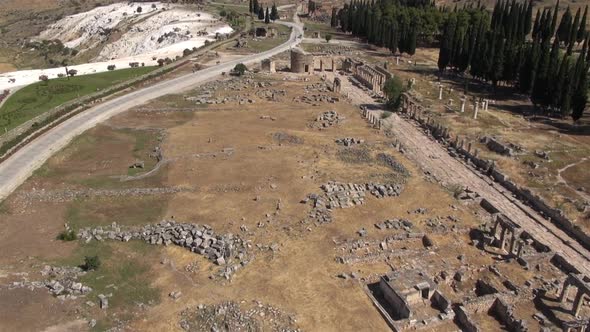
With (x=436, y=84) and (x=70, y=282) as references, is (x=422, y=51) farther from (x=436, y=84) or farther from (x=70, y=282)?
(x=70, y=282)

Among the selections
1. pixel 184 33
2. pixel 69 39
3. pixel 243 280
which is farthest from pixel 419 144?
pixel 69 39

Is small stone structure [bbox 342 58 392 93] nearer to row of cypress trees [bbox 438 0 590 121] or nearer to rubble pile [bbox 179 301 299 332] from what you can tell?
row of cypress trees [bbox 438 0 590 121]

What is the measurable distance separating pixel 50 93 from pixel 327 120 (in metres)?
41.5

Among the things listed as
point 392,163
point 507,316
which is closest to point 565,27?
point 392,163

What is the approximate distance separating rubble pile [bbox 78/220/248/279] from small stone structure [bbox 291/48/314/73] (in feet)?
186

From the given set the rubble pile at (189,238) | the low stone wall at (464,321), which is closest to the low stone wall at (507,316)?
the low stone wall at (464,321)

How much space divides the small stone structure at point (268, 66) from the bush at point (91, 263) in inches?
2429

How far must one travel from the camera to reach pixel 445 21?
108 m

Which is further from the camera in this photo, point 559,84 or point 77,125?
point 559,84

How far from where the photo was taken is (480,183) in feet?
164

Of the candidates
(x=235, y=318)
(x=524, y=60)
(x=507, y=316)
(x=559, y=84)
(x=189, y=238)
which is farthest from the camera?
(x=524, y=60)

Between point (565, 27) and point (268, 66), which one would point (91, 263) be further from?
point (565, 27)

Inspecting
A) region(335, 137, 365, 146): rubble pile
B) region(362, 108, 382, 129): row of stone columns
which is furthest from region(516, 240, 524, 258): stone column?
region(362, 108, 382, 129): row of stone columns

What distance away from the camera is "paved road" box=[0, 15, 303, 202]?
46.6 m
